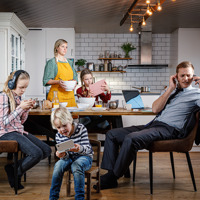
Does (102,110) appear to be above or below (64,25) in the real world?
below

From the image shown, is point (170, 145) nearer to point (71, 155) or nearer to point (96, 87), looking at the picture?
point (71, 155)

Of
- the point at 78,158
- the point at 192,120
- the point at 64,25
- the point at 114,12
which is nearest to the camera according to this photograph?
the point at 78,158

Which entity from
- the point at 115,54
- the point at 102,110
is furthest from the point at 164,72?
the point at 102,110

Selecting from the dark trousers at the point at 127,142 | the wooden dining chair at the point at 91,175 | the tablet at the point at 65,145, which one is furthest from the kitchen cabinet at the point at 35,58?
the tablet at the point at 65,145

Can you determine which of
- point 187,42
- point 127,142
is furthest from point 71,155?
point 187,42

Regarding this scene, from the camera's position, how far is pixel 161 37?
7.56m

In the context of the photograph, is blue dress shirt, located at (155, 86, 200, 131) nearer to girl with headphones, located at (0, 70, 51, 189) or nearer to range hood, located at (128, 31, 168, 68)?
girl with headphones, located at (0, 70, 51, 189)

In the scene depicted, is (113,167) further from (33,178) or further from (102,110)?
(33,178)

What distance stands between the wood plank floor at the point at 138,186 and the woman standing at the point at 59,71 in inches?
32.9

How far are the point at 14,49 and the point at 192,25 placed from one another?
4.10m

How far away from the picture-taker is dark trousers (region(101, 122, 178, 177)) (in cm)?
229

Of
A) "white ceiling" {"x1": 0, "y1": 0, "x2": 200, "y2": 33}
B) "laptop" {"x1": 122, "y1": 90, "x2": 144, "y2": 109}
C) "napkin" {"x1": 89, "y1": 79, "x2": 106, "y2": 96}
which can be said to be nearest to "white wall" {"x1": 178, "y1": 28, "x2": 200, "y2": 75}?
"white ceiling" {"x1": 0, "y1": 0, "x2": 200, "y2": 33}

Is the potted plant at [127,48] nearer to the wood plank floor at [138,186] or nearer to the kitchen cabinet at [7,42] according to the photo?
the kitchen cabinet at [7,42]

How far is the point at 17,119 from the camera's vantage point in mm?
2441
